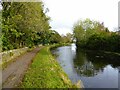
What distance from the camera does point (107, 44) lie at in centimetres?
6981

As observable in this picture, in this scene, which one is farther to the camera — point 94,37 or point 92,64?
point 94,37

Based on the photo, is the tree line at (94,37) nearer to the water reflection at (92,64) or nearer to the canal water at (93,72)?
the water reflection at (92,64)

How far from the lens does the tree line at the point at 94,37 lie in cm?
6588

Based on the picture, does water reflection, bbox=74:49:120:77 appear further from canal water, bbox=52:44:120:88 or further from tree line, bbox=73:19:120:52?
tree line, bbox=73:19:120:52

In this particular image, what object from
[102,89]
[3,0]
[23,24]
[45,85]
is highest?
[3,0]

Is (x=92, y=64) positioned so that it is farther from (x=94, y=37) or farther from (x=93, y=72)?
(x=94, y=37)

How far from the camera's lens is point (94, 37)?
79.2 metres

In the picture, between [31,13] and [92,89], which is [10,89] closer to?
[92,89]

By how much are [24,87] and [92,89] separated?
24.6ft

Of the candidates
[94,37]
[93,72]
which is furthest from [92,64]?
[94,37]

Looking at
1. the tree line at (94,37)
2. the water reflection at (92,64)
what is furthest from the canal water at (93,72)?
the tree line at (94,37)

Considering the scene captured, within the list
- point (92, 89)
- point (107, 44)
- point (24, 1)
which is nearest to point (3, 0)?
point (24, 1)

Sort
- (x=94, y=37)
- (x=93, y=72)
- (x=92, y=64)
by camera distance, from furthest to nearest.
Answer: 1. (x=94, y=37)
2. (x=92, y=64)
3. (x=93, y=72)

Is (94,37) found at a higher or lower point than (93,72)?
higher
